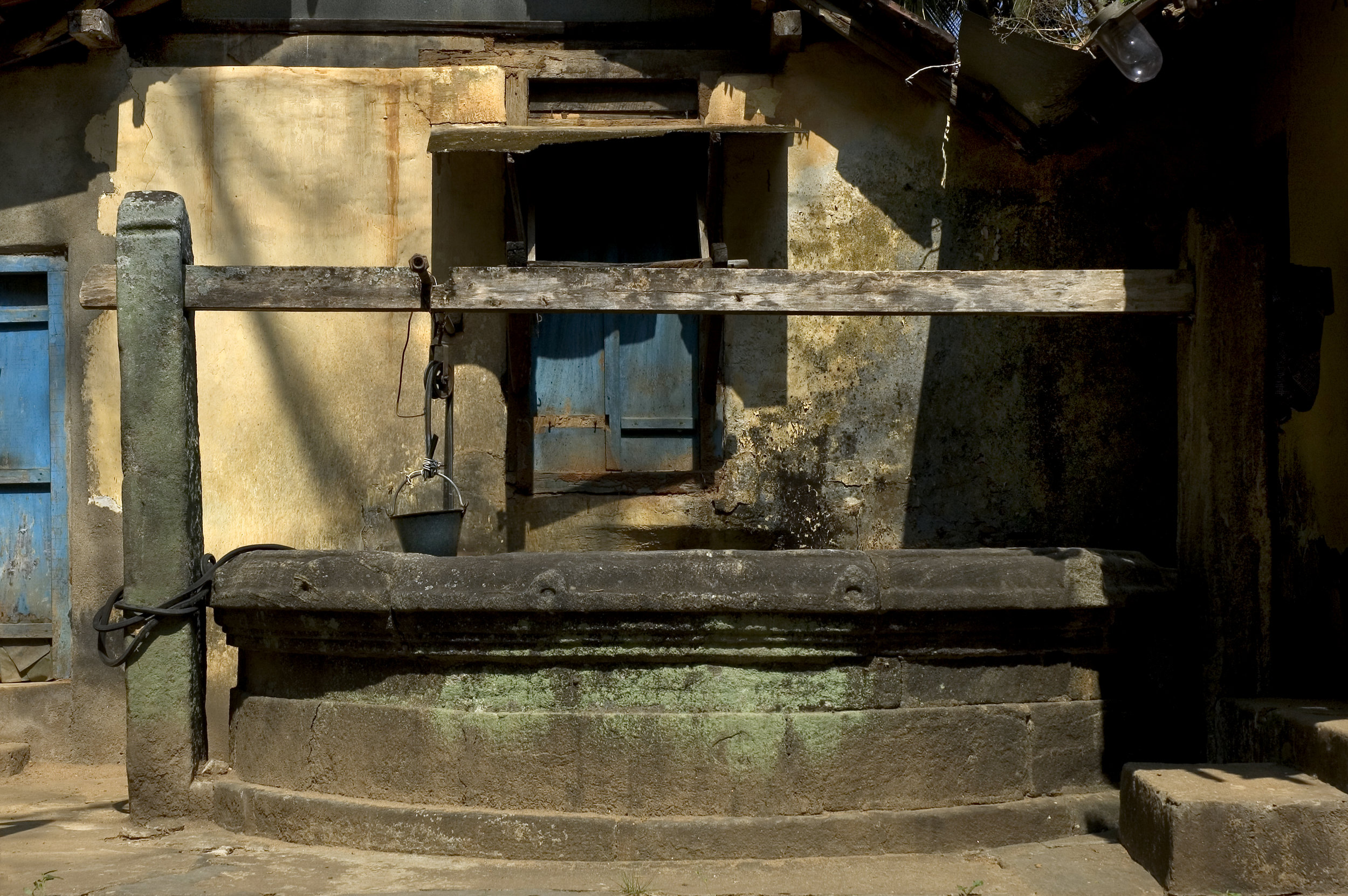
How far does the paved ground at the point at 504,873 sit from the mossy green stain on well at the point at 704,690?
0.47 m

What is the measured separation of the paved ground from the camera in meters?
3.59

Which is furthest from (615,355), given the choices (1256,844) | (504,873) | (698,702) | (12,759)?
(1256,844)

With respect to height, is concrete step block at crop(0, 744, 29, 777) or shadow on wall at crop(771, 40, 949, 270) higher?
shadow on wall at crop(771, 40, 949, 270)

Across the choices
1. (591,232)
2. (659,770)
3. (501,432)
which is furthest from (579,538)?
(659,770)

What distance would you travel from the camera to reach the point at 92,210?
20.5 ft

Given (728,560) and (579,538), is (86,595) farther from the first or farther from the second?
(728,560)

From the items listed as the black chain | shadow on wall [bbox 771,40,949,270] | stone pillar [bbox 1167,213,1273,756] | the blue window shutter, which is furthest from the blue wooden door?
stone pillar [bbox 1167,213,1273,756]

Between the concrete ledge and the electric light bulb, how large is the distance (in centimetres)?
253

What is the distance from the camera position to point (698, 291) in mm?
4379

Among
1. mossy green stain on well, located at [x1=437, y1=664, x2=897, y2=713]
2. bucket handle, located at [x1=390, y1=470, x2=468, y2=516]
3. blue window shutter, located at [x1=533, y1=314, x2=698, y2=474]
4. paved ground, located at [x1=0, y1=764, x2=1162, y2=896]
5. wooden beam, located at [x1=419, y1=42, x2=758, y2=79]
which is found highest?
wooden beam, located at [x1=419, y1=42, x2=758, y2=79]

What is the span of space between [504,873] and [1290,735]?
7.89 ft

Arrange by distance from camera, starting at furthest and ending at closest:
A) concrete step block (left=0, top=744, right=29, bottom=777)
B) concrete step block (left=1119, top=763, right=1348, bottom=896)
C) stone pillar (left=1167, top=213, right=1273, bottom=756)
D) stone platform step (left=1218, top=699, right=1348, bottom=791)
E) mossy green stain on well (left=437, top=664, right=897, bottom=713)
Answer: concrete step block (left=0, top=744, right=29, bottom=777)
stone pillar (left=1167, top=213, right=1273, bottom=756)
mossy green stain on well (left=437, top=664, right=897, bottom=713)
stone platform step (left=1218, top=699, right=1348, bottom=791)
concrete step block (left=1119, top=763, right=1348, bottom=896)

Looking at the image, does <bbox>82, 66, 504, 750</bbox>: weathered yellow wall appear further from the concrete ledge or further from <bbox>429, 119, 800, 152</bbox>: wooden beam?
the concrete ledge

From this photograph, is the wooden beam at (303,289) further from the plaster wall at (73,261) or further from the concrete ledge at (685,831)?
the plaster wall at (73,261)
